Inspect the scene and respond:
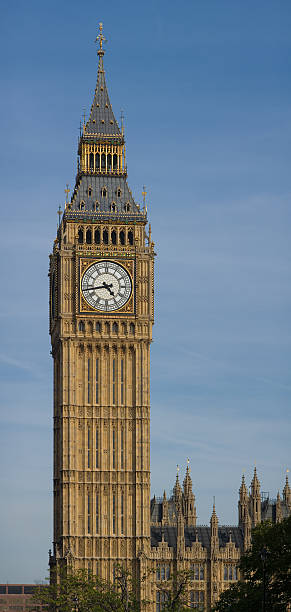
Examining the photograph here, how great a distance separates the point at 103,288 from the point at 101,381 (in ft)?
24.4

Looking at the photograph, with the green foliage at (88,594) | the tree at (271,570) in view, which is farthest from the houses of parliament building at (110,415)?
the tree at (271,570)

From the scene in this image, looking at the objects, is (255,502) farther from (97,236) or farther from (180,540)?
(97,236)

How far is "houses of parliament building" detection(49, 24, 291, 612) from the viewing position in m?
119

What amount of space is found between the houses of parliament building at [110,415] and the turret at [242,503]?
1.10 m

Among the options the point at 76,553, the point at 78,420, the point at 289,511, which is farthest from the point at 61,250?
the point at 289,511

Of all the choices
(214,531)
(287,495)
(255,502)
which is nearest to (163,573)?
(214,531)

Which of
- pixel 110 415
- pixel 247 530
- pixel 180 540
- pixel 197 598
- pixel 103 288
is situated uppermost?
pixel 103 288

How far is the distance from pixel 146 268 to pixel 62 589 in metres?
27.6

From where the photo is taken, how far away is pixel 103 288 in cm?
12169

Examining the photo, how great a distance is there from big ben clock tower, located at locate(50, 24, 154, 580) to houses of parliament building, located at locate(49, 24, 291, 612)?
8 centimetres

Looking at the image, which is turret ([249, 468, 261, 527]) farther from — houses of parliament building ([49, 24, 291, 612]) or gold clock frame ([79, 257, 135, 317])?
gold clock frame ([79, 257, 135, 317])

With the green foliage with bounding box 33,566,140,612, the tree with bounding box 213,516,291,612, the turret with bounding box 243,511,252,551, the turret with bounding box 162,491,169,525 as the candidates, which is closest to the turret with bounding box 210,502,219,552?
the turret with bounding box 243,511,252,551

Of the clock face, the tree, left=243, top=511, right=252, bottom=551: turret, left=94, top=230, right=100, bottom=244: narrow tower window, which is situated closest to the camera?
the tree

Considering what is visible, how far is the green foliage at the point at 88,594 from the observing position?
104 meters
